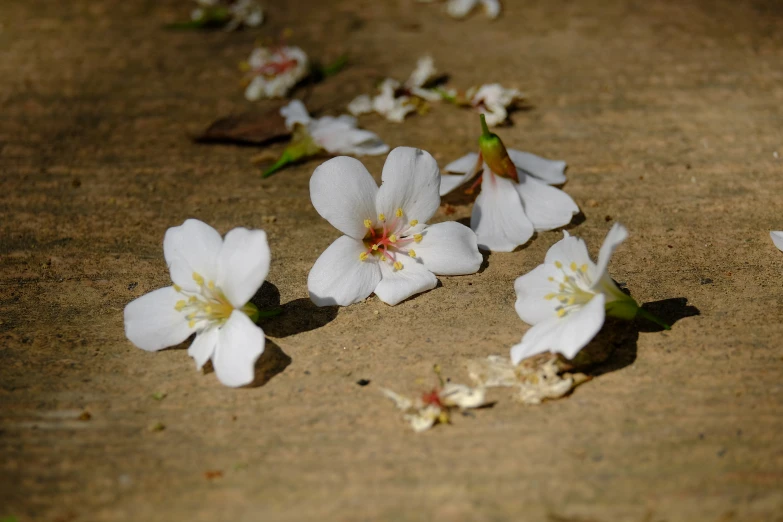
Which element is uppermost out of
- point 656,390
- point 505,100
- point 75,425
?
point 505,100

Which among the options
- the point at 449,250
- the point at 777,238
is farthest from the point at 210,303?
the point at 777,238

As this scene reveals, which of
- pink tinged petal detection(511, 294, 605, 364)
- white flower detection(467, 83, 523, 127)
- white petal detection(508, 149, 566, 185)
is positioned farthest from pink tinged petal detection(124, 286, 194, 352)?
white flower detection(467, 83, 523, 127)

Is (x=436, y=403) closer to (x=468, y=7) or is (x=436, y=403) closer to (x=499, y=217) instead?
(x=499, y=217)

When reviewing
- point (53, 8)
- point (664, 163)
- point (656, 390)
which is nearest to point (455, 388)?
point (656, 390)

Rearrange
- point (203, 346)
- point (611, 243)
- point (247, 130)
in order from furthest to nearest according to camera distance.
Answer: point (247, 130), point (203, 346), point (611, 243)

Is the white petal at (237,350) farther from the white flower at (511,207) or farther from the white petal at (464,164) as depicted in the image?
the white petal at (464,164)

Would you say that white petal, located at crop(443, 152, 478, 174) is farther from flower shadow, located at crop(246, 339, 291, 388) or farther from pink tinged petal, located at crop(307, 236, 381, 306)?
flower shadow, located at crop(246, 339, 291, 388)

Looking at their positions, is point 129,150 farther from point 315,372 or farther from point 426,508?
point 426,508
